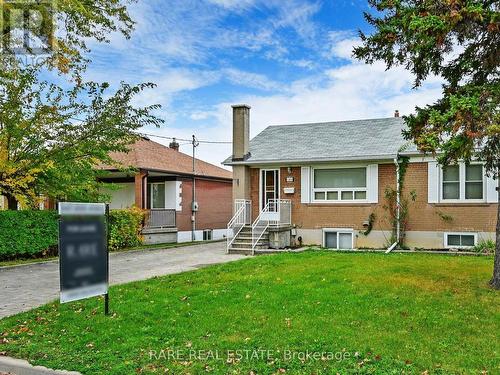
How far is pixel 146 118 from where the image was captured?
51.4 ft

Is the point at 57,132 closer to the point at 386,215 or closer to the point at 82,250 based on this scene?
the point at 82,250

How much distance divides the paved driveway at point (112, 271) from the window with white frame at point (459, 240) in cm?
711

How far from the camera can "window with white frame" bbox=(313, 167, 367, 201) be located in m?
17.0

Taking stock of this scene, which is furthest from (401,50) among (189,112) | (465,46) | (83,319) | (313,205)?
(189,112)

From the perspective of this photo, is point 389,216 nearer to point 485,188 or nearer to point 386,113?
point 485,188

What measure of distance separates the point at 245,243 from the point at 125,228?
5.51m

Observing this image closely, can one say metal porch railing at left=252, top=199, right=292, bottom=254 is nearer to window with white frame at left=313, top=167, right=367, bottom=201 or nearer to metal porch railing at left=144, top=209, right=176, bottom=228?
window with white frame at left=313, top=167, right=367, bottom=201

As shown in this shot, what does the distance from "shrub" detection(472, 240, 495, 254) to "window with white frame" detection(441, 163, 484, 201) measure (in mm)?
1502

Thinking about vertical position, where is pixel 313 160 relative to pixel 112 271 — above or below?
above

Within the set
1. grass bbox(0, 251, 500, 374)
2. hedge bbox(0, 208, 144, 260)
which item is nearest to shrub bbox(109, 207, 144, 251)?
hedge bbox(0, 208, 144, 260)

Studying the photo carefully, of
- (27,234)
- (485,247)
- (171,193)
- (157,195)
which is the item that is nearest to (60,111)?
(27,234)

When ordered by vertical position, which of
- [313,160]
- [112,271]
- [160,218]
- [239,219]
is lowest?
[112,271]

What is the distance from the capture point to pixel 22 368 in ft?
17.0

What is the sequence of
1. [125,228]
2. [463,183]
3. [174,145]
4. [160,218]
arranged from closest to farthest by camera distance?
[463,183]
[125,228]
[160,218]
[174,145]
